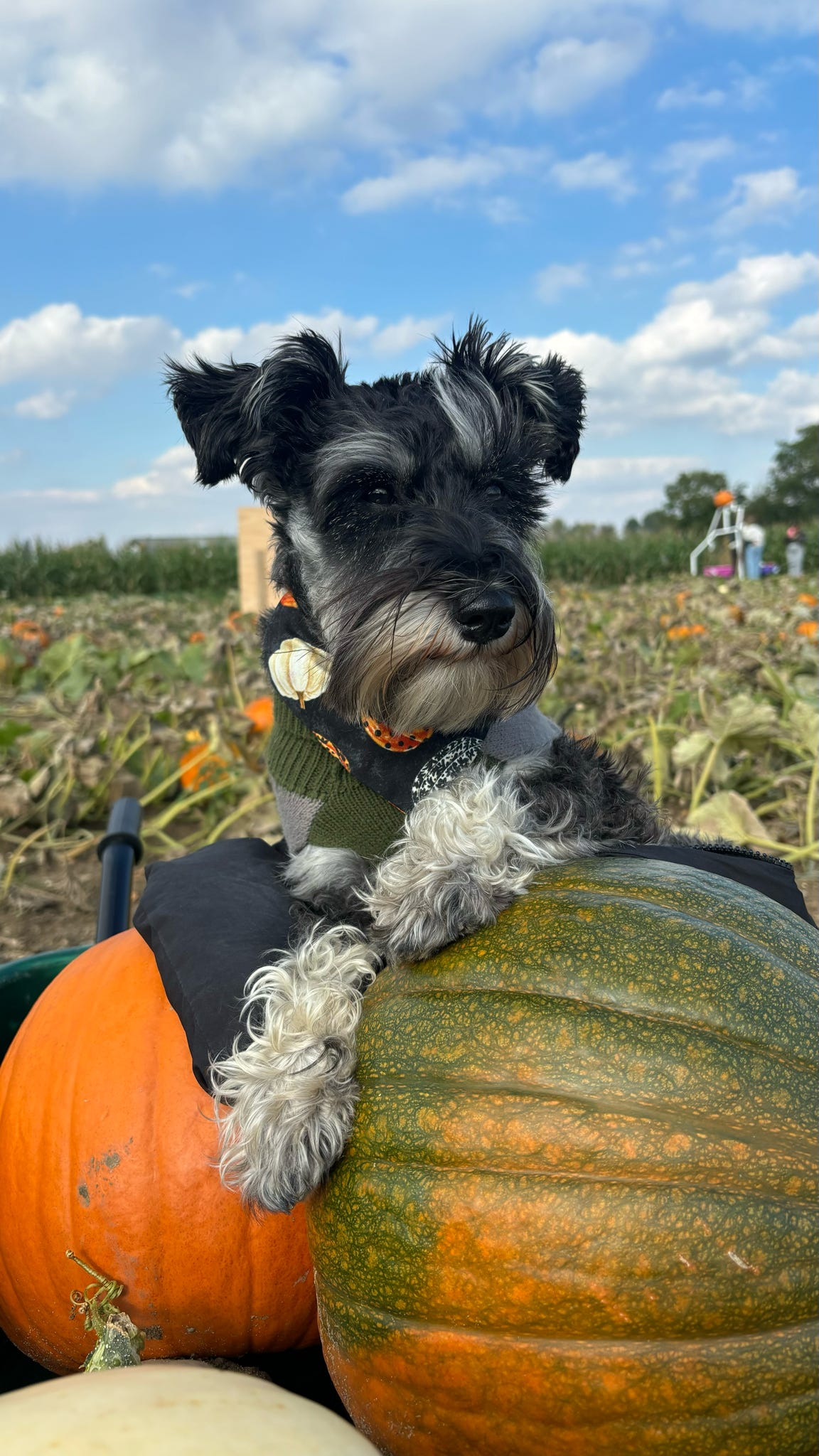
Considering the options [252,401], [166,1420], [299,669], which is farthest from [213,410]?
[166,1420]

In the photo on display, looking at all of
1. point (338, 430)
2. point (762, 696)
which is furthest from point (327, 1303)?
point (762, 696)

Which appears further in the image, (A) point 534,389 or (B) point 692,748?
(B) point 692,748

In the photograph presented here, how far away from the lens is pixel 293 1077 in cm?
202

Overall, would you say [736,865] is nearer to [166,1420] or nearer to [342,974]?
[342,974]

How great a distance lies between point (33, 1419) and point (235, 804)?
5.69 metres

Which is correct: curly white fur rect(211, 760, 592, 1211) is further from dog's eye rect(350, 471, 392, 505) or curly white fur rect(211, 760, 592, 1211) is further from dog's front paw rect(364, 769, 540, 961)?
dog's eye rect(350, 471, 392, 505)

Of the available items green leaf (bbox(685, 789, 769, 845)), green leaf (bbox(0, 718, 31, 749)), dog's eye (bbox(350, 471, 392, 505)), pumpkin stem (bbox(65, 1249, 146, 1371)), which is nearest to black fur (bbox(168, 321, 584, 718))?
dog's eye (bbox(350, 471, 392, 505))

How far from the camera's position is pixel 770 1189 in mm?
1586

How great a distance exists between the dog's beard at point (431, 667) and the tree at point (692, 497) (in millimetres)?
106902

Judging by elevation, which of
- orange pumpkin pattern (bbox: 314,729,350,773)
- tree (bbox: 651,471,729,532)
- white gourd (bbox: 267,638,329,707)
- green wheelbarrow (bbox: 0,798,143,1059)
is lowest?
green wheelbarrow (bbox: 0,798,143,1059)

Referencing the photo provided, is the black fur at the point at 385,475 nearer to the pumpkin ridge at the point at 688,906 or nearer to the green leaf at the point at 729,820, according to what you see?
the pumpkin ridge at the point at 688,906

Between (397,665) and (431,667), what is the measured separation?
0.10m

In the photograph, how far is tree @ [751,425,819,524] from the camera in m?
108

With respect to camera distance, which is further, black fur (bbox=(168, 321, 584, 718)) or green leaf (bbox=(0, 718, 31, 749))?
green leaf (bbox=(0, 718, 31, 749))
